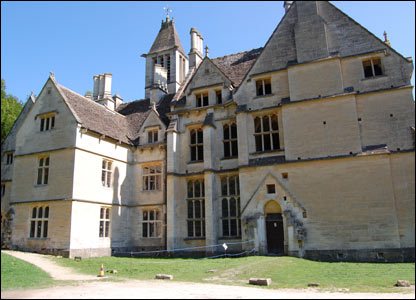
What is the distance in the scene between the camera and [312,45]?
23547mm

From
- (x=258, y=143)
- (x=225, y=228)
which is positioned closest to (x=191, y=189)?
(x=225, y=228)

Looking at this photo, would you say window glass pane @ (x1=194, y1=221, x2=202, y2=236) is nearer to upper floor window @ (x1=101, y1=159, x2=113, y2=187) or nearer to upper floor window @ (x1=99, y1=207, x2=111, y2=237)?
upper floor window @ (x1=99, y1=207, x2=111, y2=237)

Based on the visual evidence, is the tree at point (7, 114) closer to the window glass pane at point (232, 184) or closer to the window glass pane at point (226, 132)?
the window glass pane at point (226, 132)

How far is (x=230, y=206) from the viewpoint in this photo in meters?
24.6

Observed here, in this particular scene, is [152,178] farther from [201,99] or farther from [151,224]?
[201,99]

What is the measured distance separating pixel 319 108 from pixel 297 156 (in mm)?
3462

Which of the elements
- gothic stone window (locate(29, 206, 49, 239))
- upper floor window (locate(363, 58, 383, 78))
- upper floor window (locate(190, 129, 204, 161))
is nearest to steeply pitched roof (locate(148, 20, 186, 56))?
upper floor window (locate(190, 129, 204, 161))

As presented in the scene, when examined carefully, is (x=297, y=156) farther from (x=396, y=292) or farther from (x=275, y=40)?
(x=396, y=292)

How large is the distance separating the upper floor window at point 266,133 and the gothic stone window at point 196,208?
17.3 feet

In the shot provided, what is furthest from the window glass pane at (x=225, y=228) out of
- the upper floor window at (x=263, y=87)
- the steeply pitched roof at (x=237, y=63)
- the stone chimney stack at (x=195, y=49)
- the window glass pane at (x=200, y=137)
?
the stone chimney stack at (x=195, y=49)

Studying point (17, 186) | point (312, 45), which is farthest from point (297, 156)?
point (17, 186)

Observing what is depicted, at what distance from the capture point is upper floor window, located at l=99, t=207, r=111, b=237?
81.0ft

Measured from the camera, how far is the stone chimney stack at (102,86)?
35250mm

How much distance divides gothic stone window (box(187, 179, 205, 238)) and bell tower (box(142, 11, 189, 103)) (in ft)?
41.9
